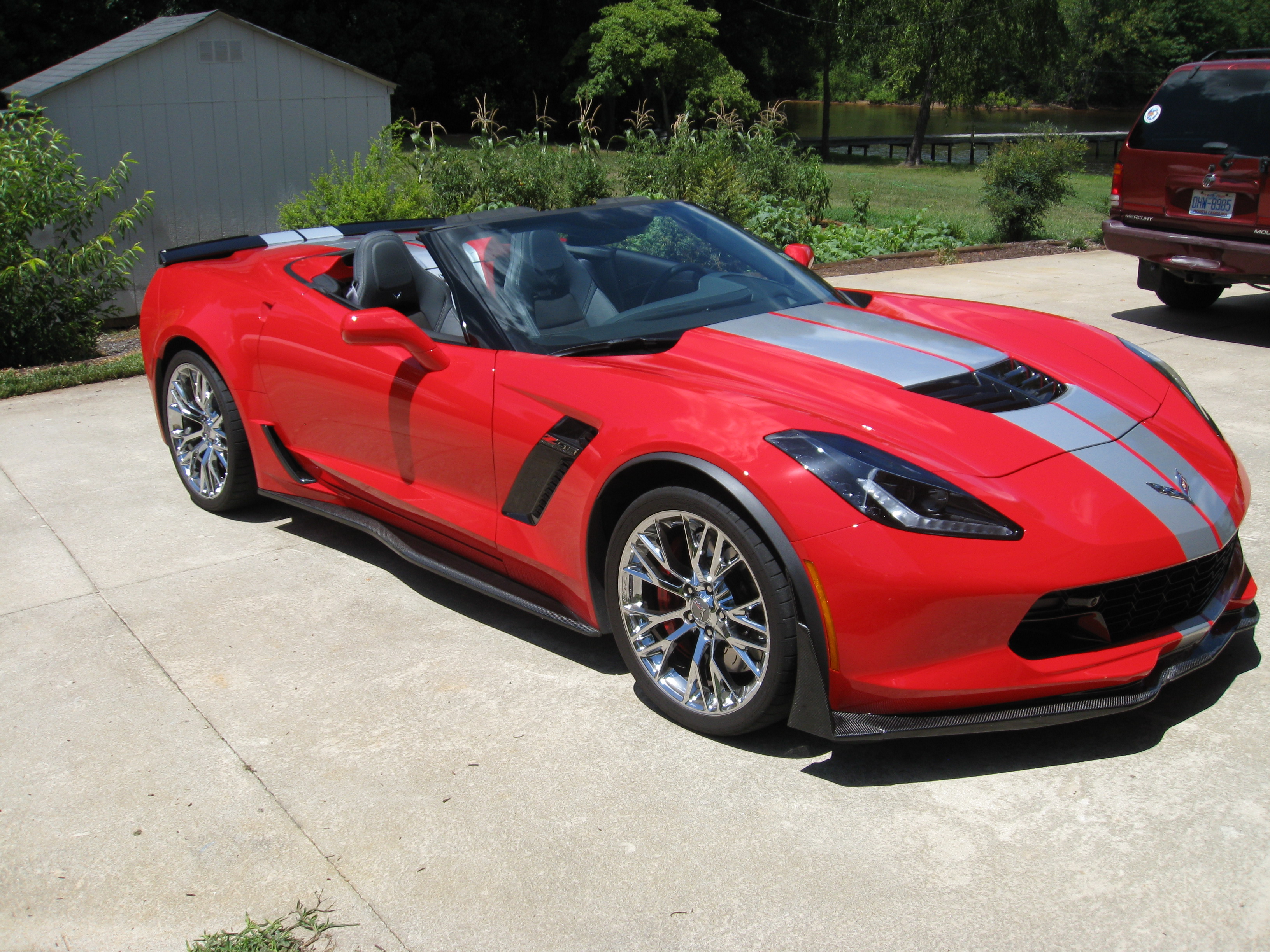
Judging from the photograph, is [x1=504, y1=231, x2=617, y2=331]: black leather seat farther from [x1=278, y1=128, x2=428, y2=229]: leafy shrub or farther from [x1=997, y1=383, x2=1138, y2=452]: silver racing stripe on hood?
[x1=278, y1=128, x2=428, y2=229]: leafy shrub

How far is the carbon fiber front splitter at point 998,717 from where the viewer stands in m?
2.79

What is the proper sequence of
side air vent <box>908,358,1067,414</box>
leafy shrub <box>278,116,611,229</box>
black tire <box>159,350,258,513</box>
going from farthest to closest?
leafy shrub <box>278,116,611,229</box>
black tire <box>159,350,258,513</box>
side air vent <box>908,358,1067,414</box>

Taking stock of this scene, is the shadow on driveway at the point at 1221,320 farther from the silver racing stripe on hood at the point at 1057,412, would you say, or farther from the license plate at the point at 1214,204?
the silver racing stripe on hood at the point at 1057,412

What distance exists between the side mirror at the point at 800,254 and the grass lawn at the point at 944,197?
383 inches

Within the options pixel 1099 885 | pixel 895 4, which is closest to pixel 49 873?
pixel 1099 885

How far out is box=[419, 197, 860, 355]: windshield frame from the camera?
3672mm

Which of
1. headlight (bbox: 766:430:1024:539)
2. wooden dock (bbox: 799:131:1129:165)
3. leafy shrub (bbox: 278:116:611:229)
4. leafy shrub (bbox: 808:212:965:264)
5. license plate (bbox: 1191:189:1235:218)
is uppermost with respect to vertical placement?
wooden dock (bbox: 799:131:1129:165)

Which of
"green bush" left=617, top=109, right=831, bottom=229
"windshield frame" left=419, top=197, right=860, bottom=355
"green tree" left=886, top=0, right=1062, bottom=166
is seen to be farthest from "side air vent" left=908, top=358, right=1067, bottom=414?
"green tree" left=886, top=0, right=1062, bottom=166

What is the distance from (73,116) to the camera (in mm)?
9008

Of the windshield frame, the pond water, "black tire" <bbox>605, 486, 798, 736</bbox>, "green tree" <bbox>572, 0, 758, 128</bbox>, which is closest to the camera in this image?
"black tire" <bbox>605, 486, 798, 736</bbox>

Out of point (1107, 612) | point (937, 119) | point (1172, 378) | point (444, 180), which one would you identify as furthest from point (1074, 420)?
point (937, 119)

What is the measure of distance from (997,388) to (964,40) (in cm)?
3619

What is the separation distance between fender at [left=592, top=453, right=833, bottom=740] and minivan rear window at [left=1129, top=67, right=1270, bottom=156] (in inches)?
264

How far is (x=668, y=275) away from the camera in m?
4.09
